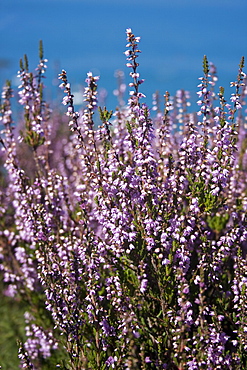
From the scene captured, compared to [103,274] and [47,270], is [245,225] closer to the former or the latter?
[103,274]

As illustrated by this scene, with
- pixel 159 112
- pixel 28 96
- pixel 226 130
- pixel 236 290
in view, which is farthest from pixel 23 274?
pixel 226 130

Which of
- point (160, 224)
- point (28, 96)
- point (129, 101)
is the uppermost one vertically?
point (28, 96)

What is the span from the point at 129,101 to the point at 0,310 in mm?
7327

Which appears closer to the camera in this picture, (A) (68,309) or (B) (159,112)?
(A) (68,309)

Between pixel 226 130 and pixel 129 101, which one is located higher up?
pixel 129 101

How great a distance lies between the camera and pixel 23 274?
8656 mm

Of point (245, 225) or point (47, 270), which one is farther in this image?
point (245, 225)

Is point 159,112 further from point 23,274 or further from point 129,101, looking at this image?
point 23,274

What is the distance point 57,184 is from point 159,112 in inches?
106

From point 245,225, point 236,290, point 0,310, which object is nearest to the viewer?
point 236,290

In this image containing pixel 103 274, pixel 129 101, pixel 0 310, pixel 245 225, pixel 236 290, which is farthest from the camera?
pixel 0 310

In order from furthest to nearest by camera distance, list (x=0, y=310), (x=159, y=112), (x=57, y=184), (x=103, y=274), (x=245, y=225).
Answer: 1. (x=0, y=310)
2. (x=159, y=112)
3. (x=57, y=184)
4. (x=103, y=274)
5. (x=245, y=225)

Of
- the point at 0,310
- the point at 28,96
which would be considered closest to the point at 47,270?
the point at 28,96

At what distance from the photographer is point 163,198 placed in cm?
559
